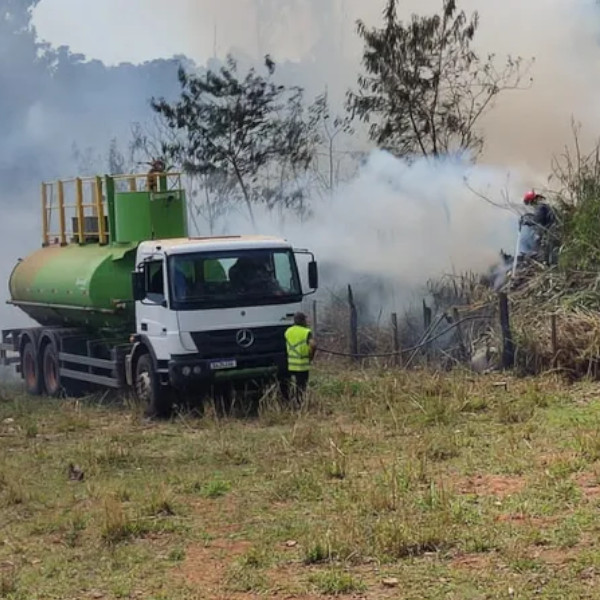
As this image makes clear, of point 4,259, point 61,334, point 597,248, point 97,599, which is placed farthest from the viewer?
point 4,259

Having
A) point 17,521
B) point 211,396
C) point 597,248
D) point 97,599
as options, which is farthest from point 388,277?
point 97,599

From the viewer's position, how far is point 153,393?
13430 mm

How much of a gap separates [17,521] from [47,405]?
24.2 feet

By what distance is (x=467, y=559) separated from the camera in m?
6.63

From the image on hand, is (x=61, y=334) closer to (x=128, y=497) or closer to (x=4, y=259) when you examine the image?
(x=128, y=497)

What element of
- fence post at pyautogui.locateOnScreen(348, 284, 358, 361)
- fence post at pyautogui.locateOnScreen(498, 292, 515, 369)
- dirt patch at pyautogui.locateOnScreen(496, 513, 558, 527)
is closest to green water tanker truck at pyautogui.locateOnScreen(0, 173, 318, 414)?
fence post at pyautogui.locateOnScreen(498, 292, 515, 369)

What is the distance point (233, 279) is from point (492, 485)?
5.60 meters

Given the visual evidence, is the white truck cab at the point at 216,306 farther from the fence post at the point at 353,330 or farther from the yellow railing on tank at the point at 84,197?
the fence post at the point at 353,330

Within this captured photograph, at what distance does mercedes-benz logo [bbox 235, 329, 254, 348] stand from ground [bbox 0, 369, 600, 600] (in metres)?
0.90

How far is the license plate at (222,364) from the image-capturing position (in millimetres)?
13078

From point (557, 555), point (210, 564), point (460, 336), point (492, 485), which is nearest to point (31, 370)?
point (460, 336)

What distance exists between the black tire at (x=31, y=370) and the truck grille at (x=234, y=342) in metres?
5.26

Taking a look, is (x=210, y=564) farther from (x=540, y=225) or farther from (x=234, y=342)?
(x=540, y=225)

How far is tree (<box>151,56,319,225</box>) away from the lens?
25.4 metres
